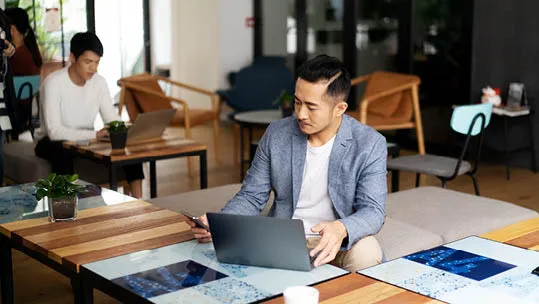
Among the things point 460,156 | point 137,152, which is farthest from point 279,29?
point 137,152

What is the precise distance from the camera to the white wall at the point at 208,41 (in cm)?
966

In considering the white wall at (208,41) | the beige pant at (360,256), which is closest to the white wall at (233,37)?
the white wall at (208,41)

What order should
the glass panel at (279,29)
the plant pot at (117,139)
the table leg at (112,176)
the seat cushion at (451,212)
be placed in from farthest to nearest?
1. the glass panel at (279,29)
2. the plant pot at (117,139)
3. the table leg at (112,176)
4. the seat cushion at (451,212)

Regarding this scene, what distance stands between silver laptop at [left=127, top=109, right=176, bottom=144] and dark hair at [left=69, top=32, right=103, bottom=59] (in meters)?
0.51

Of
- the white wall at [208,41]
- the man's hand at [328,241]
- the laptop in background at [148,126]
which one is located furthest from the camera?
the white wall at [208,41]

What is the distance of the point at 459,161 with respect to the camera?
474 centimetres

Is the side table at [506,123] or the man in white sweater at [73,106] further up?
the man in white sweater at [73,106]

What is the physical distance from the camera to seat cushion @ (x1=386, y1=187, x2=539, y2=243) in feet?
11.6

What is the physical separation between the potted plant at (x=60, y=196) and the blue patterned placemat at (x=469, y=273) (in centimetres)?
115

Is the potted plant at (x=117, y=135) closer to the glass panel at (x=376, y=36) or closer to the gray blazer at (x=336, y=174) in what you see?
the gray blazer at (x=336, y=174)

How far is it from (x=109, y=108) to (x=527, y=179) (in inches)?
145

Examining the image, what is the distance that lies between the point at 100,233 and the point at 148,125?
6.34ft

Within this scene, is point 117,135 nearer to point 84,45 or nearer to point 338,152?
point 84,45

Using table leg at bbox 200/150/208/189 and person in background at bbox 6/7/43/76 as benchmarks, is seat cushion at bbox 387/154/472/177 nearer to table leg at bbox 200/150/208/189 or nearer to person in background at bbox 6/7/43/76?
table leg at bbox 200/150/208/189
